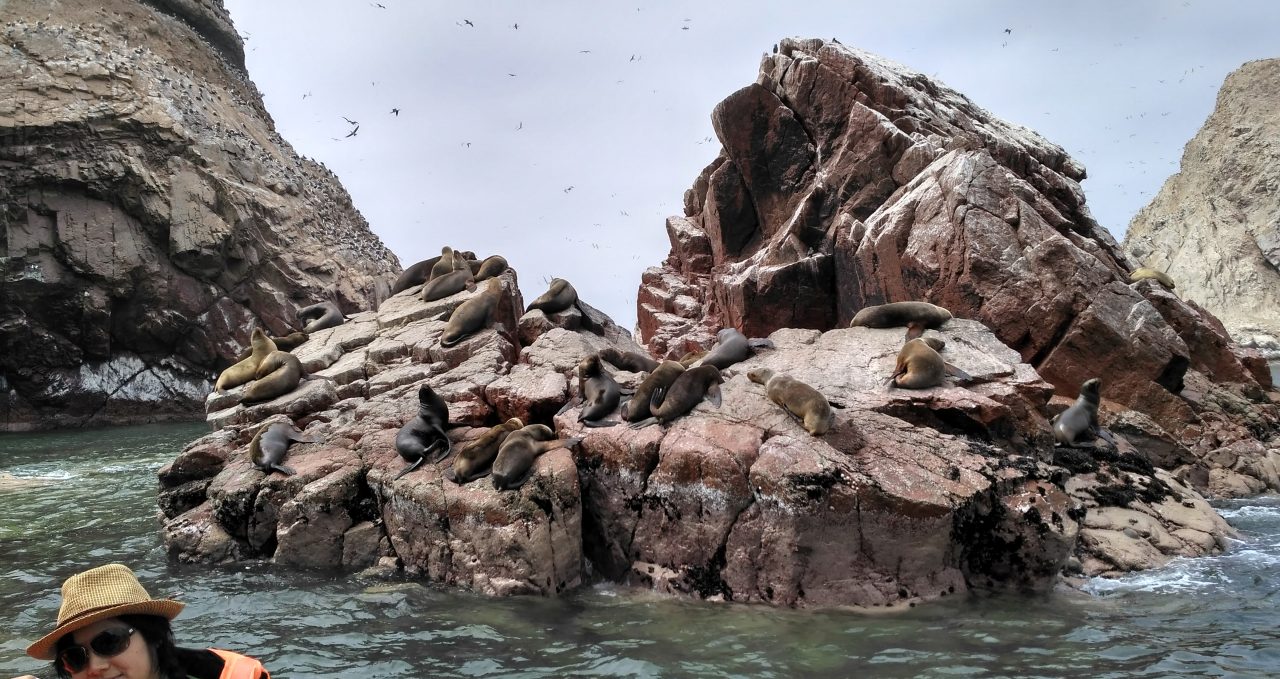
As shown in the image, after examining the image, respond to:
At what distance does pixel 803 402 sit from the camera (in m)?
7.59

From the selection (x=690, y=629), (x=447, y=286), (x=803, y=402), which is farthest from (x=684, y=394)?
(x=447, y=286)

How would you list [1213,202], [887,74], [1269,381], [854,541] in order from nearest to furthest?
[854,541], [1269,381], [887,74], [1213,202]

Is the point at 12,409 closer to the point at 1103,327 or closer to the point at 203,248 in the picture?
the point at 203,248

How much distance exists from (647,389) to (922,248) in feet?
20.0

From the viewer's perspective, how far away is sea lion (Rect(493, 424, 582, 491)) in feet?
24.9

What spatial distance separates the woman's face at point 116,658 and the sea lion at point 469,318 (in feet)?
29.8

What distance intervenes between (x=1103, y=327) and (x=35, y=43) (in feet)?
105

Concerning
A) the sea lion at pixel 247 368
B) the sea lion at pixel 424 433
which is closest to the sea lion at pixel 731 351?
the sea lion at pixel 424 433

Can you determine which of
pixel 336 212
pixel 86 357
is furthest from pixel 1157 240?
pixel 86 357

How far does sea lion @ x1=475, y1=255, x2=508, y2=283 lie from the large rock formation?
16.5 feet

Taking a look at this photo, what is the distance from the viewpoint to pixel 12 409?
24.5 metres

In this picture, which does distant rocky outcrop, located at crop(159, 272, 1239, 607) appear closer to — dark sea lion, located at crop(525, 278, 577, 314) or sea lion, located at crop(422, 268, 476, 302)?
dark sea lion, located at crop(525, 278, 577, 314)

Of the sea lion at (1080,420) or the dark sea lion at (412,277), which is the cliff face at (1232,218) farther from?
the dark sea lion at (412,277)

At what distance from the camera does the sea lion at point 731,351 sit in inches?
400
